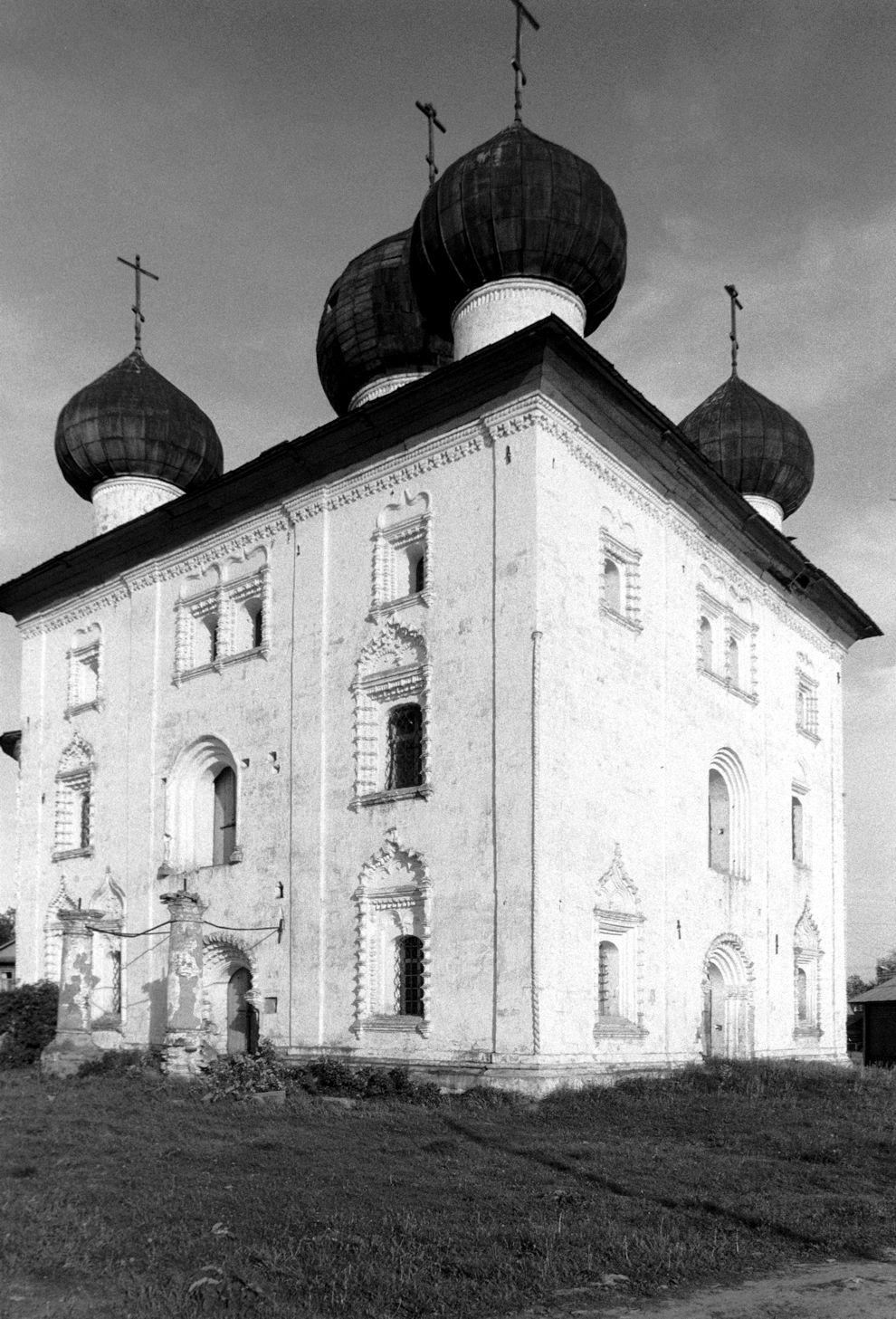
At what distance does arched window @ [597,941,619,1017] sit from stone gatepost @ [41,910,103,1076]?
6945 mm

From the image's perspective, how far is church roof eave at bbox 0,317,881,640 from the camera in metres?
15.9

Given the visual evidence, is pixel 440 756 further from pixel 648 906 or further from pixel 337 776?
pixel 648 906

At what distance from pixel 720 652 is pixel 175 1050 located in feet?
31.1

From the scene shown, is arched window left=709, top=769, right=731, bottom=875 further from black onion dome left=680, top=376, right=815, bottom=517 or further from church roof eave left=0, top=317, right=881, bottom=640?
black onion dome left=680, top=376, right=815, bottom=517

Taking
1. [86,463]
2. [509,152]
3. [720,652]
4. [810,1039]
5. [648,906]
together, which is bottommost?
[810,1039]

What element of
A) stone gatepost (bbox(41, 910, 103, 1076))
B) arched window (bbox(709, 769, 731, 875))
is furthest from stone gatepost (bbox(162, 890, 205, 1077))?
arched window (bbox(709, 769, 731, 875))

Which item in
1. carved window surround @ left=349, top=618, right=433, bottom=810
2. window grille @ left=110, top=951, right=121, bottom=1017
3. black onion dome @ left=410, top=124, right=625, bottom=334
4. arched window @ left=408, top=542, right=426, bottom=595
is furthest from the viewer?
window grille @ left=110, top=951, right=121, bottom=1017

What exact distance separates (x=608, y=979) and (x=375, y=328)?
10.9 meters

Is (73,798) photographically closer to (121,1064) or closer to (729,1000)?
(121,1064)

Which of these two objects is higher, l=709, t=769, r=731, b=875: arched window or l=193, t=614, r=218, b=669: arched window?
l=193, t=614, r=218, b=669: arched window

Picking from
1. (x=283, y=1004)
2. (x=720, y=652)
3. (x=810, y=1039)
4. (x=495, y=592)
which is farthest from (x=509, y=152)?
(x=810, y=1039)

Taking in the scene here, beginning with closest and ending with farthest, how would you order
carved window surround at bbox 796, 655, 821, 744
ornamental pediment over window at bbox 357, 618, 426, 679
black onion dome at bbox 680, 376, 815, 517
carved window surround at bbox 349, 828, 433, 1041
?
carved window surround at bbox 349, 828, 433, 1041 → ornamental pediment over window at bbox 357, 618, 426, 679 → carved window surround at bbox 796, 655, 821, 744 → black onion dome at bbox 680, 376, 815, 517

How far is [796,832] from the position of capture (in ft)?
72.5

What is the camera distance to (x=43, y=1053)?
1808cm
